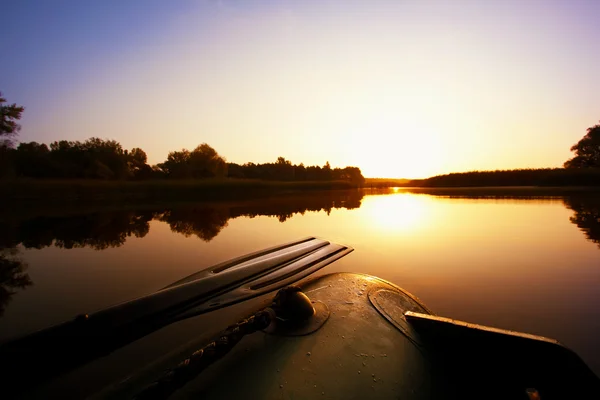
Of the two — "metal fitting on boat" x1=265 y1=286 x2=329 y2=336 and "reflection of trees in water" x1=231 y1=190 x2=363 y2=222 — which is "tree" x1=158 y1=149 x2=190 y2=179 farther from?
"metal fitting on boat" x1=265 y1=286 x2=329 y2=336

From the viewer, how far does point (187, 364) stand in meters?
1.35

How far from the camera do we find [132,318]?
86.7 inches

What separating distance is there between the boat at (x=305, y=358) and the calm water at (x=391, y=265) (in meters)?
1.74

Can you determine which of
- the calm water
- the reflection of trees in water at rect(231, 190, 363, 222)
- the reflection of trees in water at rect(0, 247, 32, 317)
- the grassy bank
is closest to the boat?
the calm water

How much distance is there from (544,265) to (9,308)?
31.2ft

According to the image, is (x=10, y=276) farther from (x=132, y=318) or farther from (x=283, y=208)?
(x=283, y=208)

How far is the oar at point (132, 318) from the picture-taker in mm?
1644

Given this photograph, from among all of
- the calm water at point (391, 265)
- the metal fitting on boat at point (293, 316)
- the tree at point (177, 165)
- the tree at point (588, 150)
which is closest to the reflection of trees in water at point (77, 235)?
the calm water at point (391, 265)

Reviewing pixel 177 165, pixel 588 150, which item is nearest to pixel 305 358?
pixel 177 165

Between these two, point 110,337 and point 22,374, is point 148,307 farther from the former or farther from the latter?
point 22,374

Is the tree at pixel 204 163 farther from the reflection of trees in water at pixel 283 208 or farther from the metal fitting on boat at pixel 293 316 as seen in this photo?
the metal fitting on boat at pixel 293 316

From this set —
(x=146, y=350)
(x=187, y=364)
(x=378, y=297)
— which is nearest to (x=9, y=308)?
(x=146, y=350)

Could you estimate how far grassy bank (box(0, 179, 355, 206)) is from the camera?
2152 centimetres

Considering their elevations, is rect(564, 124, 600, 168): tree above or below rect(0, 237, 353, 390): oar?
above
